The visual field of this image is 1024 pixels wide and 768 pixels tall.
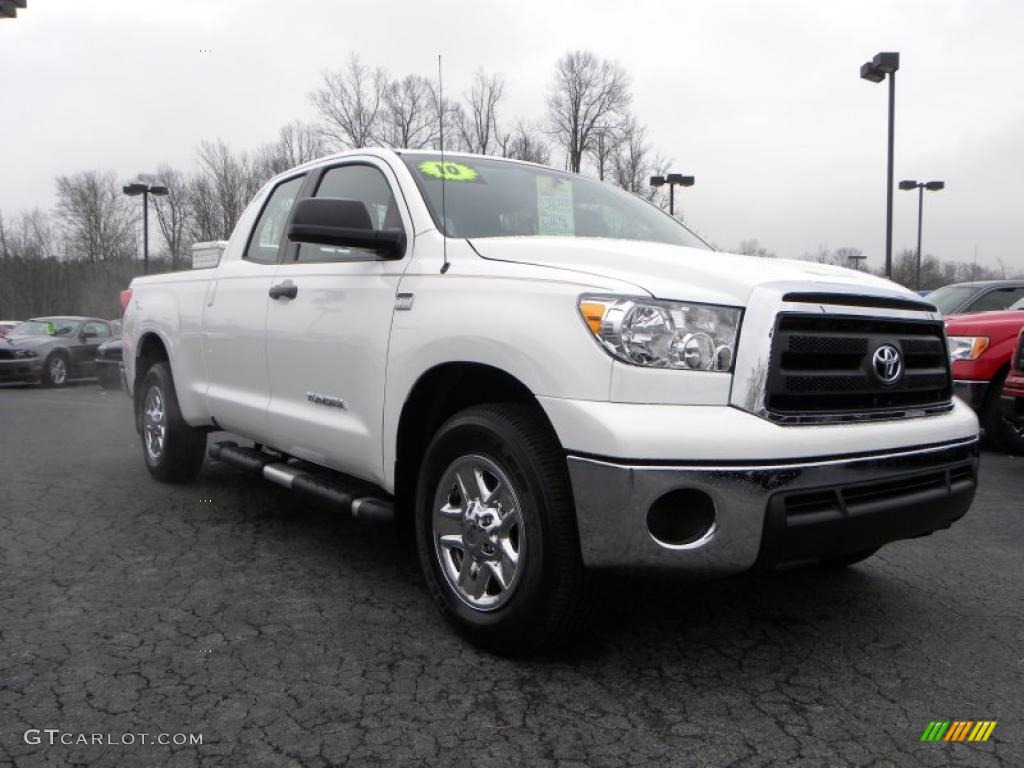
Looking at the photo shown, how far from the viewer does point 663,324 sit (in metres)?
2.59

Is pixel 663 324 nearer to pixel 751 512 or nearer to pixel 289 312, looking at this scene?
pixel 751 512

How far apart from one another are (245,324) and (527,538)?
7.90 feet

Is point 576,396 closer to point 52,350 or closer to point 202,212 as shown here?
point 52,350

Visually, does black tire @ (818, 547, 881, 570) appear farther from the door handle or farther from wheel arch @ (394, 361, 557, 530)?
the door handle

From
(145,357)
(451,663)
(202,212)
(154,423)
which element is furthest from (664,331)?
(202,212)

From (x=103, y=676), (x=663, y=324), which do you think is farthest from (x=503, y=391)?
(x=103, y=676)

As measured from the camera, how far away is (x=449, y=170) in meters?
3.83

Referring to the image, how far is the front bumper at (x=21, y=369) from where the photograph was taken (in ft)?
52.2

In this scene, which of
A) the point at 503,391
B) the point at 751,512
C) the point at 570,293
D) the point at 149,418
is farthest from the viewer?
the point at 149,418

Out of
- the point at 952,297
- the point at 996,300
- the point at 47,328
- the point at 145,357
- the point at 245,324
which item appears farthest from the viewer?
the point at 47,328

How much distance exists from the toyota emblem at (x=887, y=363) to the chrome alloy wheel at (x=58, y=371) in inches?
671

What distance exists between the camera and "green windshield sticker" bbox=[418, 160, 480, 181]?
3.77m

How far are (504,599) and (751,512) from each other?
88 centimetres

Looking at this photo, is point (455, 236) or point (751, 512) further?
point (455, 236)
